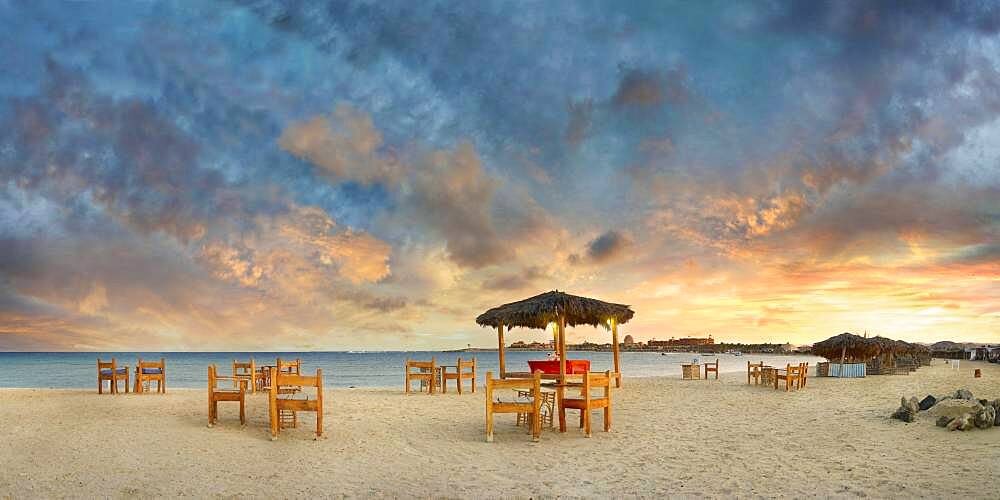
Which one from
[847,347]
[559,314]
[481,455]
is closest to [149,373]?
[559,314]

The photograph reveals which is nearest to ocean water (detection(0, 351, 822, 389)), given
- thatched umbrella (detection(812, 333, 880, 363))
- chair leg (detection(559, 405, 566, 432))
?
thatched umbrella (detection(812, 333, 880, 363))

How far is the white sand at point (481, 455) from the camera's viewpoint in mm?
8438

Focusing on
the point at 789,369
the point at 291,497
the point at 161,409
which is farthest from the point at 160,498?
the point at 789,369

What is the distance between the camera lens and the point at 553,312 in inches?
723

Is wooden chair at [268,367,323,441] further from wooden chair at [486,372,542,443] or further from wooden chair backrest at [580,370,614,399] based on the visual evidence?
wooden chair backrest at [580,370,614,399]

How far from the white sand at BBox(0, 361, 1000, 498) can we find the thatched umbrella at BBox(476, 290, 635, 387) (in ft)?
11.5

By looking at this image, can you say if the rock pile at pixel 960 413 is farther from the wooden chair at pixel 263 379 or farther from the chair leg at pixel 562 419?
the wooden chair at pixel 263 379

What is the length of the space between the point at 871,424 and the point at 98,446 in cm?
1475

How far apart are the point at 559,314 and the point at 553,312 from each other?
251 millimetres

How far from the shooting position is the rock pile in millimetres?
11766

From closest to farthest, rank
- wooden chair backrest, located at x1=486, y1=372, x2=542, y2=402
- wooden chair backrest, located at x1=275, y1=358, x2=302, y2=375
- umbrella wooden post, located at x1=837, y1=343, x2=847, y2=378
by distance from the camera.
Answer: wooden chair backrest, located at x1=486, y1=372, x2=542, y2=402
wooden chair backrest, located at x1=275, y1=358, x2=302, y2=375
umbrella wooden post, located at x1=837, y1=343, x2=847, y2=378

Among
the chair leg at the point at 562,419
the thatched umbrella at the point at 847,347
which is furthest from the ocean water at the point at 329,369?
the chair leg at the point at 562,419

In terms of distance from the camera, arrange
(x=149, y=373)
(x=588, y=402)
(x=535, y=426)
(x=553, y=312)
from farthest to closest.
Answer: (x=149, y=373) < (x=553, y=312) < (x=588, y=402) < (x=535, y=426)

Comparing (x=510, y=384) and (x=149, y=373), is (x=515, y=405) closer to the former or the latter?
(x=510, y=384)
